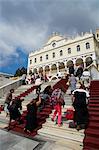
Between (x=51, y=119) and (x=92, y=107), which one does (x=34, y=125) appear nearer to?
(x=51, y=119)

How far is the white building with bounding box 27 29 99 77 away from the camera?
41562 millimetres

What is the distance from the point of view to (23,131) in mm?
7211

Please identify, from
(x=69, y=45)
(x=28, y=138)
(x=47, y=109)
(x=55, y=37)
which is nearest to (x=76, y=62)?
(x=69, y=45)

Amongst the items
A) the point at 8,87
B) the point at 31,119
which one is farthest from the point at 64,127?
the point at 8,87

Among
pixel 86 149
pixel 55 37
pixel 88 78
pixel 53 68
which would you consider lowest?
pixel 86 149

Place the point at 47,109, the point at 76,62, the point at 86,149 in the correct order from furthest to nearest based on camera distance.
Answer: the point at 76,62 → the point at 47,109 → the point at 86,149

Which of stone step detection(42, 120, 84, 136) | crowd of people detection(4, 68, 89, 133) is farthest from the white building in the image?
stone step detection(42, 120, 84, 136)

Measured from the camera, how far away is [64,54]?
46.1 metres

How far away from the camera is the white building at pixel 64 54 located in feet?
136

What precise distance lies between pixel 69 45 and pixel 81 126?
1596 inches

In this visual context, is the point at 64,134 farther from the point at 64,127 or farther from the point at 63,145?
the point at 63,145

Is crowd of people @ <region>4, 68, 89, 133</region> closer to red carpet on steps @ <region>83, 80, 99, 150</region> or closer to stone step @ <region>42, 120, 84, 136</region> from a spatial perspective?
stone step @ <region>42, 120, 84, 136</region>

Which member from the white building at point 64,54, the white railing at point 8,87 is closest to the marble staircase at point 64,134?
the white railing at point 8,87

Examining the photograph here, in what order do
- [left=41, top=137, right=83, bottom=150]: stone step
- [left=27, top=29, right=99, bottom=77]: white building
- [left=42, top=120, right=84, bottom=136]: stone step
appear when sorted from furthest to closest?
[left=27, top=29, right=99, bottom=77]: white building, [left=42, top=120, right=84, bottom=136]: stone step, [left=41, top=137, right=83, bottom=150]: stone step
